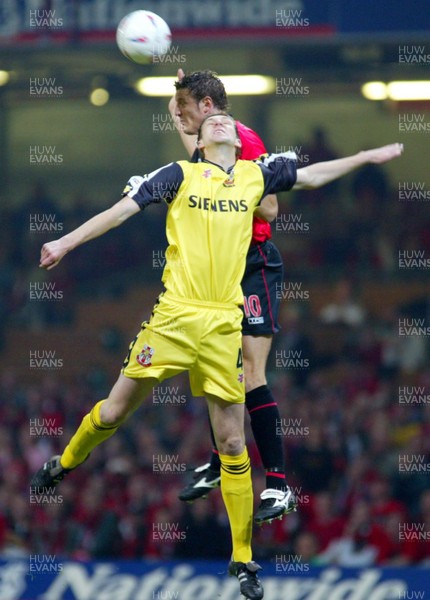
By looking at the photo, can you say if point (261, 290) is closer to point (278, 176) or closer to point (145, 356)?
point (278, 176)

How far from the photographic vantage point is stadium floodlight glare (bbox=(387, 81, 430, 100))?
14.7m

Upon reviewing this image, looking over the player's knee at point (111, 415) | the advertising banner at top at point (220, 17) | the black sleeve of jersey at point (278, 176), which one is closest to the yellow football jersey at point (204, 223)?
the black sleeve of jersey at point (278, 176)

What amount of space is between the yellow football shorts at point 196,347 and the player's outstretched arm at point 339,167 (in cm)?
82

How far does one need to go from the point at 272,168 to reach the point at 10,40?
22.0 feet

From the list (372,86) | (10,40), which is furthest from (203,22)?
(372,86)

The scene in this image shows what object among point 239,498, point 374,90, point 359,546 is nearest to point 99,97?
point 374,90

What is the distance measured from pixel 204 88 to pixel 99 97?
10134 mm

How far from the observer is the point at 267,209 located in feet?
22.3

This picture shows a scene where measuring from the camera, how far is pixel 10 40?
12.5 m

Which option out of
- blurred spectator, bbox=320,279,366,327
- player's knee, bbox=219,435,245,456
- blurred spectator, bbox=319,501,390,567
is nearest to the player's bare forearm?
player's knee, bbox=219,435,245,456

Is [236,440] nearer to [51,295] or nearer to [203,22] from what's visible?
[203,22]

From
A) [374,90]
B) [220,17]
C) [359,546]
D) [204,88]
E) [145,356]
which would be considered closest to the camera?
[145,356]

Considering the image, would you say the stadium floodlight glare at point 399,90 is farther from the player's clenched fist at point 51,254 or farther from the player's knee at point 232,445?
the player's clenched fist at point 51,254

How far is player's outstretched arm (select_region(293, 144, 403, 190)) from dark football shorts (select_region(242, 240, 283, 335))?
0.55 metres
